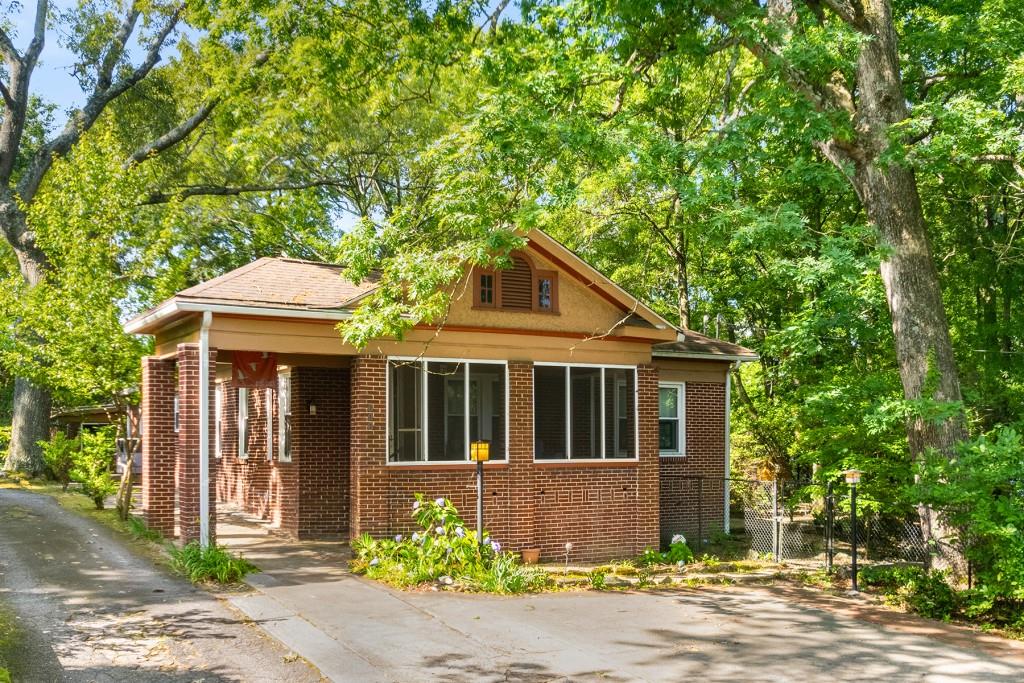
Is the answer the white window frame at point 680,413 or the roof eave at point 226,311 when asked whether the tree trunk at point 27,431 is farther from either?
the white window frame at point 680,413

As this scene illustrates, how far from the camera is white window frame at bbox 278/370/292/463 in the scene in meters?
16.0

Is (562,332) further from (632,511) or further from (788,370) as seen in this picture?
(788,370)

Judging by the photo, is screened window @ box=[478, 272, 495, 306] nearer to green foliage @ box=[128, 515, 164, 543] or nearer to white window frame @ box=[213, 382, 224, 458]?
green foliage @ box=[128, 515, 164, 543]

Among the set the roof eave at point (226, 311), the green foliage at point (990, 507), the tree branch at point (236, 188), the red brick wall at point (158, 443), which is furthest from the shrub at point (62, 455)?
the green foliage at point (990, 507)

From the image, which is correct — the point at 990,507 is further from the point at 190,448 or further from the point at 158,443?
the point at 158,443

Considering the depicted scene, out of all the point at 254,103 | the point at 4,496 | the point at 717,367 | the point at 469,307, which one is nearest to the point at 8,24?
the point at 254,103

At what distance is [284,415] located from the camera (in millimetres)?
16172

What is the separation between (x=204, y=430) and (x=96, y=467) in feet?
25.5

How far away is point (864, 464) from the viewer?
13.6 meters

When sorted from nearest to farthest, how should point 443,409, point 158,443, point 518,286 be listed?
point 443,409 → point 158,443 → point 518,286

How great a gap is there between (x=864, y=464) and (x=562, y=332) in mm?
5143

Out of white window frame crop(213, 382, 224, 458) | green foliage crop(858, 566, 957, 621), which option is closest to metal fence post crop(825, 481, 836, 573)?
green foliage crop(858, 566, 957, 621)

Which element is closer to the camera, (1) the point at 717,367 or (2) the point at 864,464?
(2) the point at 864,464

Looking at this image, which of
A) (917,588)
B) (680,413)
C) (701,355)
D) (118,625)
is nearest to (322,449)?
(118,625)
